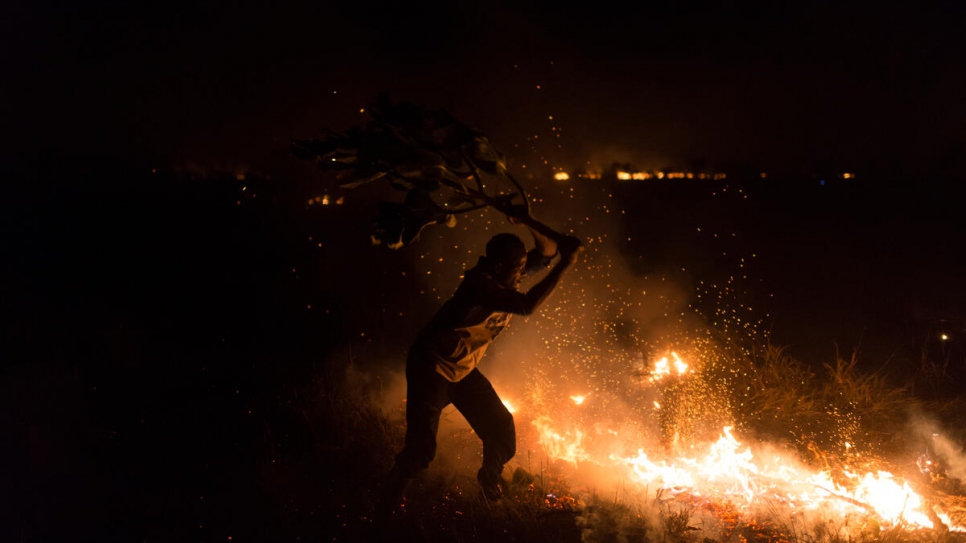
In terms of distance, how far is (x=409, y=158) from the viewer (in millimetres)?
2893

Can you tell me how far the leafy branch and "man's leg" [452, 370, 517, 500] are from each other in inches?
50.2

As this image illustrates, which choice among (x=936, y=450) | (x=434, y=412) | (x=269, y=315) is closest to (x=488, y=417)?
(x=434, y=412)

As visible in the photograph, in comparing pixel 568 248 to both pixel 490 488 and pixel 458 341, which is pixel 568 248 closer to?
pixel 458 341

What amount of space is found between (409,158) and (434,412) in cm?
174

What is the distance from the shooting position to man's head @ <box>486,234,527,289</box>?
356 centimetres

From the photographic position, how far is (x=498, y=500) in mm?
4051

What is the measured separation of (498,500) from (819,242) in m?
9.30

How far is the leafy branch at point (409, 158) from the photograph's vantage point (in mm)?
2764

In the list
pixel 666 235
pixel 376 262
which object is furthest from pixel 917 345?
pixel 376 262

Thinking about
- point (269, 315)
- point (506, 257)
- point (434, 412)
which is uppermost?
point (506, 257)

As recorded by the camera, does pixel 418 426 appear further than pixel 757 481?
No

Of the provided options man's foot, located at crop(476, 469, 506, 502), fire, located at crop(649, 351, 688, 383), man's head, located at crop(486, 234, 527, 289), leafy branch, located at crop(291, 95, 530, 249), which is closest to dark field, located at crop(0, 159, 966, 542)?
man's foot, located at crop(476, 469, 506, 502)

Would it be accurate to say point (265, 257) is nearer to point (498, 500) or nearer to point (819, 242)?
point (498, 500)

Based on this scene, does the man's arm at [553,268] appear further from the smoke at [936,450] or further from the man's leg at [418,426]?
the smoke at [936,450]
